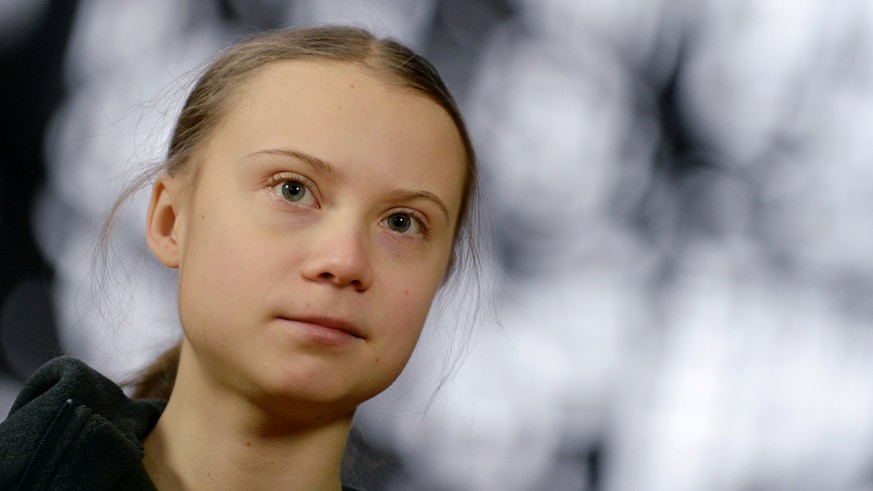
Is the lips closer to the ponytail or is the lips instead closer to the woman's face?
the woman's face

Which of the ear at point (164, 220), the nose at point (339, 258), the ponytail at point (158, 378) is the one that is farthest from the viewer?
the ponytail at point (158, 378)

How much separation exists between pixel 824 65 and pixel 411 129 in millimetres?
871

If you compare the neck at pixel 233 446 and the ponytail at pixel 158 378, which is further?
the ponytail at pixel 158 378

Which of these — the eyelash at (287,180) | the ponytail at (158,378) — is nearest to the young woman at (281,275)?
the eyelash at (287,180)

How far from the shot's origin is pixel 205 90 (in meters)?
0.88

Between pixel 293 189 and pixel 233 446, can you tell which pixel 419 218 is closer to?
pixel 293 189

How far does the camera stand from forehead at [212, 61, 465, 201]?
773 millimetres

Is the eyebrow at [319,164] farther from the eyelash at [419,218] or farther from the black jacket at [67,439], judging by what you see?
the black jacket at [67,439]

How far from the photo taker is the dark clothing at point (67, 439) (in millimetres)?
757

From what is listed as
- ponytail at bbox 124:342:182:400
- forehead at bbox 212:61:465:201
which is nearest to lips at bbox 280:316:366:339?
forehead at bbox 212:61:465:201

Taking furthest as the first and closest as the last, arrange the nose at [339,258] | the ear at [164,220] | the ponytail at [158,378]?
the ponytail at [158,378] < the ear at [164,220] < the nose at [339,258]

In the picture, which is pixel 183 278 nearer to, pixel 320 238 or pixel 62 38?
pixel 320 238

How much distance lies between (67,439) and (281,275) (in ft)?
0.59

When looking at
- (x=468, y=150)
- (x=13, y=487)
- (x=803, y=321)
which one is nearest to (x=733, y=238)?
(x=803, y=321)
